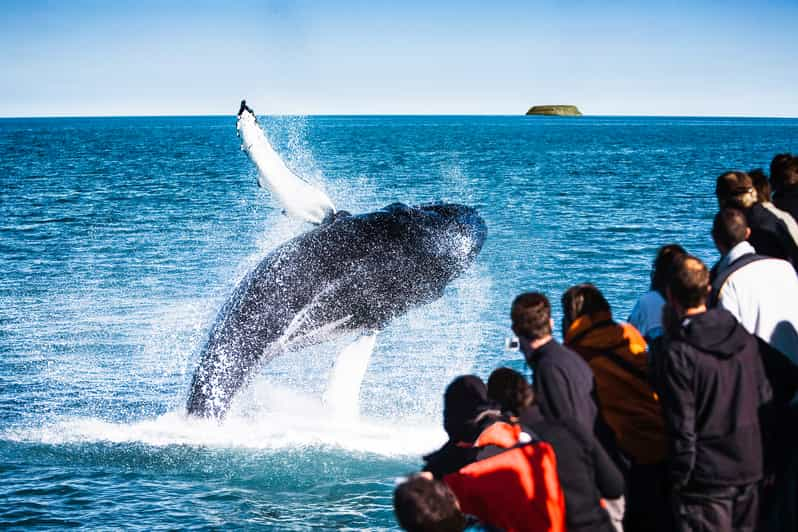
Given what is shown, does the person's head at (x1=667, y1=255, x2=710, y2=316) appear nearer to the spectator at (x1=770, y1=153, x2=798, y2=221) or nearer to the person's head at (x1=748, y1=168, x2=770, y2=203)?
the person's head at (x1=748, y1=168, x2=770, y2=203)

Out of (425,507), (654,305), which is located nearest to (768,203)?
(654,305)

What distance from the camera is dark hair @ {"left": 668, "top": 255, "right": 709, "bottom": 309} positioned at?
508 centimetres

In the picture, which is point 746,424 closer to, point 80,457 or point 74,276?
point 80,457

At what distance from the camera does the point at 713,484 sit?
16.7ft

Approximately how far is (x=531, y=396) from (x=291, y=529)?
4.97 m

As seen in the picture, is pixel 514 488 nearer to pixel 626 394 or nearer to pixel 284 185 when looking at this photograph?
pixel 626 394

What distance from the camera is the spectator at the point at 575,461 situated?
15.5 ft

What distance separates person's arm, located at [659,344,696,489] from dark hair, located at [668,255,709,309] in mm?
338

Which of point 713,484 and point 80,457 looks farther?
point 80,457

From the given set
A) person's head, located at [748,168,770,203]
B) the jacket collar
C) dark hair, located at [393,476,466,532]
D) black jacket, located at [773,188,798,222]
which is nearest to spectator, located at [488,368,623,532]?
dark hair, located at [393,476,466,532]

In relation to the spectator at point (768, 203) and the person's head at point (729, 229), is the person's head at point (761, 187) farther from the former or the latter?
the person's head at point (729, 229)

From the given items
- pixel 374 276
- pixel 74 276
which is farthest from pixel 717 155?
pixel 374 276

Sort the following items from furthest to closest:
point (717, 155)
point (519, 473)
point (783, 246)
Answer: point (717, 155), point (783, 246), point (519, 473)

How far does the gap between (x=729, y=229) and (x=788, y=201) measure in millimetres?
2016
